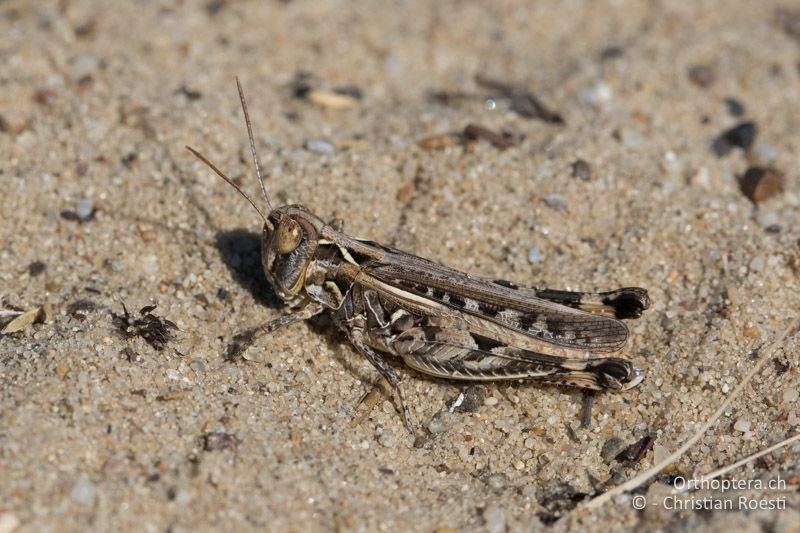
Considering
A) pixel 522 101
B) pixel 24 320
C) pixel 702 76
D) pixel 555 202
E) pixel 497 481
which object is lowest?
pixel 497 481

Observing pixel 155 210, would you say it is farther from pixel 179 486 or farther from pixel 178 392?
pixel 179 486

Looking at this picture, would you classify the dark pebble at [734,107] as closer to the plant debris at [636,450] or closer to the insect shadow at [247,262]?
the plant debris at [636,450]

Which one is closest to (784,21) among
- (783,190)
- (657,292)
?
(783,190)

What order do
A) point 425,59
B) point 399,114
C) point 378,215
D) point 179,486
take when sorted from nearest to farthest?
1. point 179,486
2. point 378,215
3. point 399,114
4. point 425,59

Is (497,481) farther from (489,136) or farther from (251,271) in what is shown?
(489,136)

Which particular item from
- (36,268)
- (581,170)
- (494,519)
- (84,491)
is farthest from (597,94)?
(84,491)

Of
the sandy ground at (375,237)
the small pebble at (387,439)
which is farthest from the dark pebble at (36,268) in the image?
the small pebble at (387,439)

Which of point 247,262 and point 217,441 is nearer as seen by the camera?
point 217,441
